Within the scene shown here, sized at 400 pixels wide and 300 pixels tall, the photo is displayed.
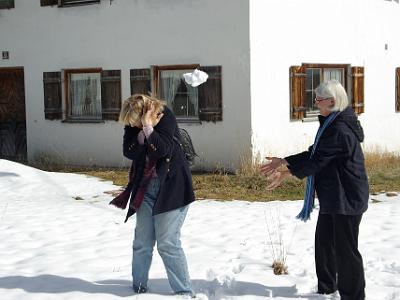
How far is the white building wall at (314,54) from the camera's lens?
1206cm

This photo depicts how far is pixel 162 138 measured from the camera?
4.83 m

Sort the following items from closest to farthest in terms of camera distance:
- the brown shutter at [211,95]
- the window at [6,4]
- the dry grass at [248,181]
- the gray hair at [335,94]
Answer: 1. the gray hair at [335,94]
2. the dry grass at [248,181]
3. the brown shutter at [211,95]
4. the window at [6,4]

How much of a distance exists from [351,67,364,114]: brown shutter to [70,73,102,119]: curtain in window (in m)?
5.11

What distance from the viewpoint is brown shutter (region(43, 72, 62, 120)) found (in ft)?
46.4

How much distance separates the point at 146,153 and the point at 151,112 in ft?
1.01

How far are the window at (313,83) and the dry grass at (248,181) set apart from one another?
1359mm

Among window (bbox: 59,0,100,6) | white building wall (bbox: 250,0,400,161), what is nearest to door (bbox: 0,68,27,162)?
window (bbox: 59,0,100,6)

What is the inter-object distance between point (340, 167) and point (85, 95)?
32.6ft

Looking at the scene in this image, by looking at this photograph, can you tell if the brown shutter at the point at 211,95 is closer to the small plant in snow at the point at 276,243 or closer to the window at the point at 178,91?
the window at the point at 178,91

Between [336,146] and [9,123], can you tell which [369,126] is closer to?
[9,123]

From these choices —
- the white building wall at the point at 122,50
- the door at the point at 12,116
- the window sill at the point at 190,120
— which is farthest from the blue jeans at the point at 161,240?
the door at the point at 12,116

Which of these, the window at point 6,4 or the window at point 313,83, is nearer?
the window at point 313,83

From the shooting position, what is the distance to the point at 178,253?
5039 millimetres

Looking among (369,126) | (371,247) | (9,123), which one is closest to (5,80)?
(9,123)
